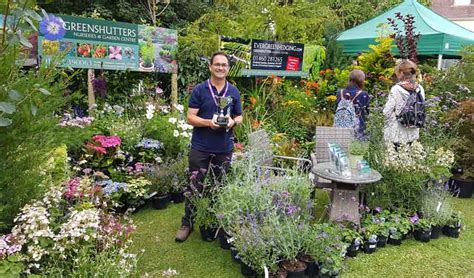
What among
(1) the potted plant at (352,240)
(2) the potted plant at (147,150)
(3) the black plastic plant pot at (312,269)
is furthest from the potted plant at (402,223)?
(2) the potted plant at (147,150)

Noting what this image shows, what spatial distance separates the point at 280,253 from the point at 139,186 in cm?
194

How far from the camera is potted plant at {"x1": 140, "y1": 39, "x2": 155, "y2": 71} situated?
18.5 ft

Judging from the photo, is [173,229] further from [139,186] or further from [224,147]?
[224,147]

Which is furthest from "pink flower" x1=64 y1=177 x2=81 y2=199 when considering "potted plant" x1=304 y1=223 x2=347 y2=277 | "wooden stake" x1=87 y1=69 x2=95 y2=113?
"wooden stake" x1=87 y1=69 x2=95 y2=113

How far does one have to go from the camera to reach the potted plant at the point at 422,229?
12.8ft

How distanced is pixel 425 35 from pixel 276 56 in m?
4.25

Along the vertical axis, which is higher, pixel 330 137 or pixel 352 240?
pixel 330 137

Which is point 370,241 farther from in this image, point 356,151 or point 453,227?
point 453,227

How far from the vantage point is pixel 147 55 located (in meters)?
5.71

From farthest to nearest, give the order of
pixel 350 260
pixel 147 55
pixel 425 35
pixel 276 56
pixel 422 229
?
pixel 425 35 < pixel 276 56 < pixel 147 55 < pixel 422 229 < pixel 350 260

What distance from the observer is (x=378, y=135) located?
14.0 ft

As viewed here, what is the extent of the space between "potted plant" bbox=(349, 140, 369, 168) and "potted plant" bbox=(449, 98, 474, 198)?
2.30m

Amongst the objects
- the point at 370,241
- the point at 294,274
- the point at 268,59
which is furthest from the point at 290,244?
the point at 268,59

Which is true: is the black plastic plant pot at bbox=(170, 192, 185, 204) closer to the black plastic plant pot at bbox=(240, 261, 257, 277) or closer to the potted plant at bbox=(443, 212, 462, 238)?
the black plastic plant pot at bbox=(240, 261, 257, 277)
